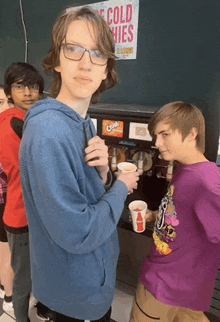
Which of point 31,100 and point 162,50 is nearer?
point 31,100

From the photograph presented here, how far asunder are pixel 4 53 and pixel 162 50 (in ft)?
6.91

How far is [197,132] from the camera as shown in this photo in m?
1.21

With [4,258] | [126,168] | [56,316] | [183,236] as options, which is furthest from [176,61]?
[4,258]

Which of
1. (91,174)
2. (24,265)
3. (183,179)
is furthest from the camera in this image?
(24,265)

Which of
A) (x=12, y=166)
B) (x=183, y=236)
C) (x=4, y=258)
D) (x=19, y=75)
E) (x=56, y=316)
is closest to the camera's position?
(x=56, y=316)

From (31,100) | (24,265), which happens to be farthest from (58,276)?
(31,100)

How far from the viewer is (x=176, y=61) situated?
74.5 inches

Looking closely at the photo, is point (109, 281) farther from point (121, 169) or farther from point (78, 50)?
point (78, 50)

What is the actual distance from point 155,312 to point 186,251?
35 cm

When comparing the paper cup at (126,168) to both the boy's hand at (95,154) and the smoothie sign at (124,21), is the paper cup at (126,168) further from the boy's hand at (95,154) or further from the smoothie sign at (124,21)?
the smoothie sign at (124,21)

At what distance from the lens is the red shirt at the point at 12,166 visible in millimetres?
1396

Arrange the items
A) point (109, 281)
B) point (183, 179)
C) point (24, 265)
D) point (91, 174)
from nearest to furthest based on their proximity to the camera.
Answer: point (91, 174) < point (109, 281) < point (183, 179) < point (24, 265)

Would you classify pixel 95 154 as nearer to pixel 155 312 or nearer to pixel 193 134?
pixel 193 134

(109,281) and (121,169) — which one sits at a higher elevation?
(121,169)
